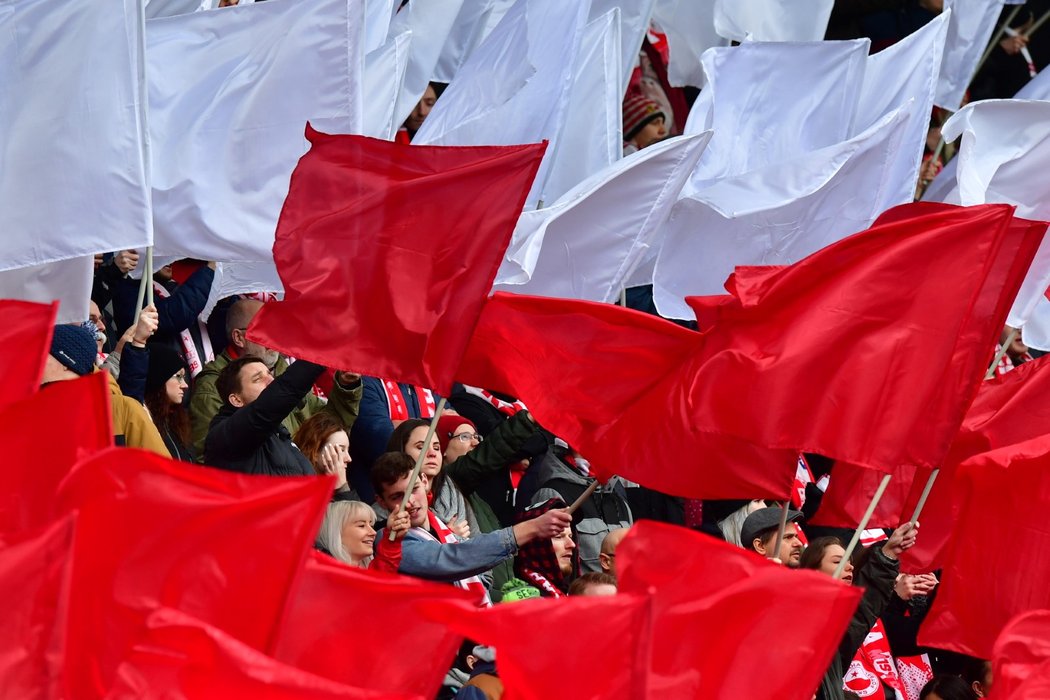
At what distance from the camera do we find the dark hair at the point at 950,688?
8258 millimetres

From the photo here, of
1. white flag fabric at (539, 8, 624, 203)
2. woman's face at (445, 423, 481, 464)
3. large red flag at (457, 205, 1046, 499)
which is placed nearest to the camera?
large red flag at (457, 205, 1046, 499)

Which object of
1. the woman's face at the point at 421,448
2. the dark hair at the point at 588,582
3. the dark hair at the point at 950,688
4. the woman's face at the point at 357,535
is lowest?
the dark hair at the point at 950,688

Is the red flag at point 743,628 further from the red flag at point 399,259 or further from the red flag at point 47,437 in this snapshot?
the red flag at point 399,259

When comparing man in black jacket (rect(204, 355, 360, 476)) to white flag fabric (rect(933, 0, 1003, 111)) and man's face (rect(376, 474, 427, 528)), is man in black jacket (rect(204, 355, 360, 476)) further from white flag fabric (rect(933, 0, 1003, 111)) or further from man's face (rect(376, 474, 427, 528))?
white flag fabric (rect(933, 0, 1003, 111))

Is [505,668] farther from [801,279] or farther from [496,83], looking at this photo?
[496,83]

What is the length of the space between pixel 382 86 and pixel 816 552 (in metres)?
3.72

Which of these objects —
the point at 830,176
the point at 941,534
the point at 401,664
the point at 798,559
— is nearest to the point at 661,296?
the point at 830,176

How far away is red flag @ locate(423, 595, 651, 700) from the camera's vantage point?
5223mm

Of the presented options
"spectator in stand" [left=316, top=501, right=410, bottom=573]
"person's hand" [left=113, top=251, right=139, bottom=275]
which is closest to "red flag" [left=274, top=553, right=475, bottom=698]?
"spectator in stand" [left=316, top=501, right=410, bottom=573]

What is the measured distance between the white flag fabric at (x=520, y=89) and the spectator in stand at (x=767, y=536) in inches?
94.0

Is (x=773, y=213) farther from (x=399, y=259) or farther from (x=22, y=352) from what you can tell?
(x=22, y=352)

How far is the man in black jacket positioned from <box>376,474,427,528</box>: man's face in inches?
12.3

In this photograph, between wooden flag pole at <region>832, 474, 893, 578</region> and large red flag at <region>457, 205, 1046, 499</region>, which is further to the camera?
large red flag at <region>457, 205, 1046, 499</region>

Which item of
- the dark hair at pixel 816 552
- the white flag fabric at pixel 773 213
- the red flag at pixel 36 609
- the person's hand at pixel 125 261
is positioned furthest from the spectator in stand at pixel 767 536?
the red flag at pixel 36 609
